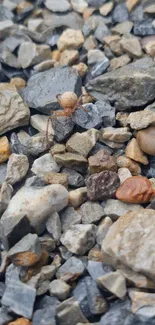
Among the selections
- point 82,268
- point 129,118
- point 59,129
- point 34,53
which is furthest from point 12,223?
point 34,53

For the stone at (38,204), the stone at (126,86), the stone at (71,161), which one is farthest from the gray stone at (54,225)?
the stone at (126,86)

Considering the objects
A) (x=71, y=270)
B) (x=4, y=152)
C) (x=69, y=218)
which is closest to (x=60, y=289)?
(x=71, y=270)

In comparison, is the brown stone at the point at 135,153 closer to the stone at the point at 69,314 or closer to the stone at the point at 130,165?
the stone at the point at 130,165

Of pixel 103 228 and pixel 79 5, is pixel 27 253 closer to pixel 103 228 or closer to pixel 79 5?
pixel 103 228

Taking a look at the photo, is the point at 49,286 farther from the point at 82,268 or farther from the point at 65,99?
the point at 65,99

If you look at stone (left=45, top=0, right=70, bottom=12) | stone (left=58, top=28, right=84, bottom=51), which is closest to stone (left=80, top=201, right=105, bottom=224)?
stone (left=58, top=28, right=84, bottom=51)

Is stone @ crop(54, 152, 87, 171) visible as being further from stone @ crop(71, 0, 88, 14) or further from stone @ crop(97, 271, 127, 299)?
stone @ crop(71, 0, 88, 14)

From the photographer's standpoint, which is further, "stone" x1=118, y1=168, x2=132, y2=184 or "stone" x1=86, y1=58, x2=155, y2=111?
"stone" x1=86, y1=58, x2=155, y2=111
